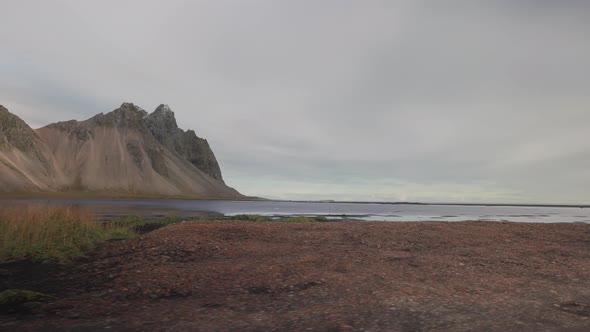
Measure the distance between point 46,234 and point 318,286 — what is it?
1061cm

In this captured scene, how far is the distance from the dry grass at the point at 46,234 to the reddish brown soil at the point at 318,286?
1.11 m

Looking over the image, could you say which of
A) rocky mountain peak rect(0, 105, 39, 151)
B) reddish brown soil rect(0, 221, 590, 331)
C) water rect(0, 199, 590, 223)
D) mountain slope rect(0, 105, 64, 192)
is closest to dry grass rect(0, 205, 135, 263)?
reddish brown soil rect(0, 221, 590, 331)

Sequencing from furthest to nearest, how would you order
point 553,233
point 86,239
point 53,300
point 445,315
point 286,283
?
1. point 553,233
2. point 86,239
3. point 286,283
4. point 53,300
5. point 445,315

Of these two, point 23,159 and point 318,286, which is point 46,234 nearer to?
point 318,286

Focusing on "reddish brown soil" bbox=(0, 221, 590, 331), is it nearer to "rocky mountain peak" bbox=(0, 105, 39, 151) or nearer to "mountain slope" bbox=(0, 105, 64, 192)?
"mountain slope" bbox=(0, 105, 64, 192)

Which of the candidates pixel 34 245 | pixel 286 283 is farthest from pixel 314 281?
pixel 34 245

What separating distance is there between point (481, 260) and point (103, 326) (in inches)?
421

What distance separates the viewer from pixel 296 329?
6.24 meters

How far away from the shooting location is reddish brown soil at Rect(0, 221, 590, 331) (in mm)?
6668

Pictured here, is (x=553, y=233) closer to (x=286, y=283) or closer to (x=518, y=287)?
(x=518, y=287)

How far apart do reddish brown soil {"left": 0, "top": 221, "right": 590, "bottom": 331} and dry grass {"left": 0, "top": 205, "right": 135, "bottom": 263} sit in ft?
3.63

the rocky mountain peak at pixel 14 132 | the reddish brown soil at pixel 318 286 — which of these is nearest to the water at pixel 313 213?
the reddish brown soil at pixel 318 286

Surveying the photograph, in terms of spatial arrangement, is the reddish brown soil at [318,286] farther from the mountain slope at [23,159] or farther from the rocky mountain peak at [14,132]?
the rocky mountain peak at [14,132]

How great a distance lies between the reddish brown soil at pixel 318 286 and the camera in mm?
6668
